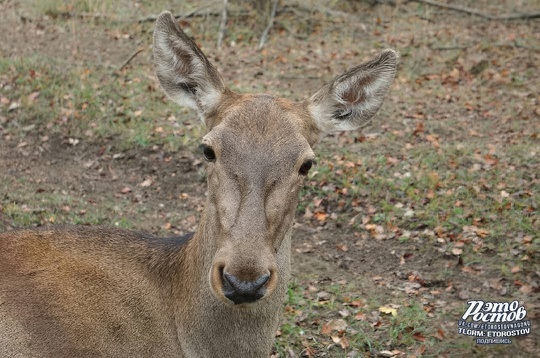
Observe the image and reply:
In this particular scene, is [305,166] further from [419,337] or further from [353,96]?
[419,337]

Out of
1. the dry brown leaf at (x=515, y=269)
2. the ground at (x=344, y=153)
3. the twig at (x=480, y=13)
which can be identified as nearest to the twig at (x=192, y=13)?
the ground at (x=344, y=153)


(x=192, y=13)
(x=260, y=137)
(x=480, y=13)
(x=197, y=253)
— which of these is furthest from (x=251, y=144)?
(x=480, y=13)

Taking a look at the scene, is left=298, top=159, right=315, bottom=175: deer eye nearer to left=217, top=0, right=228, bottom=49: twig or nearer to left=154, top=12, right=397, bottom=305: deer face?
left=154, top=12, right=397, bottom=305: deer face

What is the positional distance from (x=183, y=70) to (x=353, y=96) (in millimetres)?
1287

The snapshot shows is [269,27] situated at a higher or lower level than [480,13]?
lower

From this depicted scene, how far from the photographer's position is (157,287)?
520cm

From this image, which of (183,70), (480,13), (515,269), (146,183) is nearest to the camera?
(183,70)

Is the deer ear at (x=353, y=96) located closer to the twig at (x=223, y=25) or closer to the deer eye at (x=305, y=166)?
the deer eye at (x=305, y=166)

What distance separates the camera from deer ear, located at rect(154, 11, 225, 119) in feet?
17.3

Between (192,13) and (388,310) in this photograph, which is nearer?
(388,310)

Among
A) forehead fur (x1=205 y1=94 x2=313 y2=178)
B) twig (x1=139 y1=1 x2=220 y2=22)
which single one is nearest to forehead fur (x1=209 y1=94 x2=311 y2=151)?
forehead fur (x1=205 y1=94 x2=313 y2=178)

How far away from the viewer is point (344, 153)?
11.5 m
